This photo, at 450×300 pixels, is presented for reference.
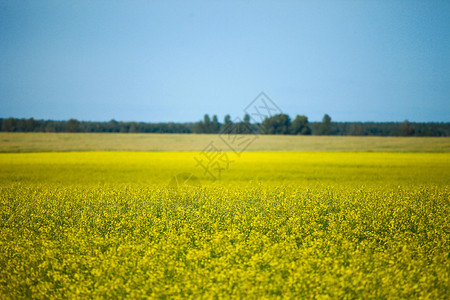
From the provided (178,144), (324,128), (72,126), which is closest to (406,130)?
(324,128)

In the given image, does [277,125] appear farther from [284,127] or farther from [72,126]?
[72,126]

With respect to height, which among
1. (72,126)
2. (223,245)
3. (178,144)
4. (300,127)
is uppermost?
(300,127)

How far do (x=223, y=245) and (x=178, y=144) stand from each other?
A: 3812 centimetres

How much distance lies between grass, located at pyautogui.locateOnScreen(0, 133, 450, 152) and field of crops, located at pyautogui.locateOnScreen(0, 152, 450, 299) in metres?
30.7

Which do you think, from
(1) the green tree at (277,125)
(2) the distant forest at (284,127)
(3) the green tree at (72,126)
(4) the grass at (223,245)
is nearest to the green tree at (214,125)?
(2) the distant forest at (284,127)

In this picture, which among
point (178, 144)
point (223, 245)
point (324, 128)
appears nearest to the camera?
point (223, 245)

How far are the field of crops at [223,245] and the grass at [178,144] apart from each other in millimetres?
30712

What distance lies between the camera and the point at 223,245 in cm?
600

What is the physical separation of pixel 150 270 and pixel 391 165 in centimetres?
2325

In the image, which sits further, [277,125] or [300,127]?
[300,127]

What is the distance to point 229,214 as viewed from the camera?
25.9 ft

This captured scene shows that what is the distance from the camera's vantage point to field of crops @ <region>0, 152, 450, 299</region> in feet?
15.9

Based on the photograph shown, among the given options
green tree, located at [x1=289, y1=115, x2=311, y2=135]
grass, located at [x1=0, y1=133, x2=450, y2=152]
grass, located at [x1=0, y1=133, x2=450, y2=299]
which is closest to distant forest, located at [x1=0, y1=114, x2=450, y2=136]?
green tree, located at [x1=289, y1=115, x2=311, y2=135]

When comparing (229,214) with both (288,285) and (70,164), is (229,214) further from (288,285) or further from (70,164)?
(70,164)
